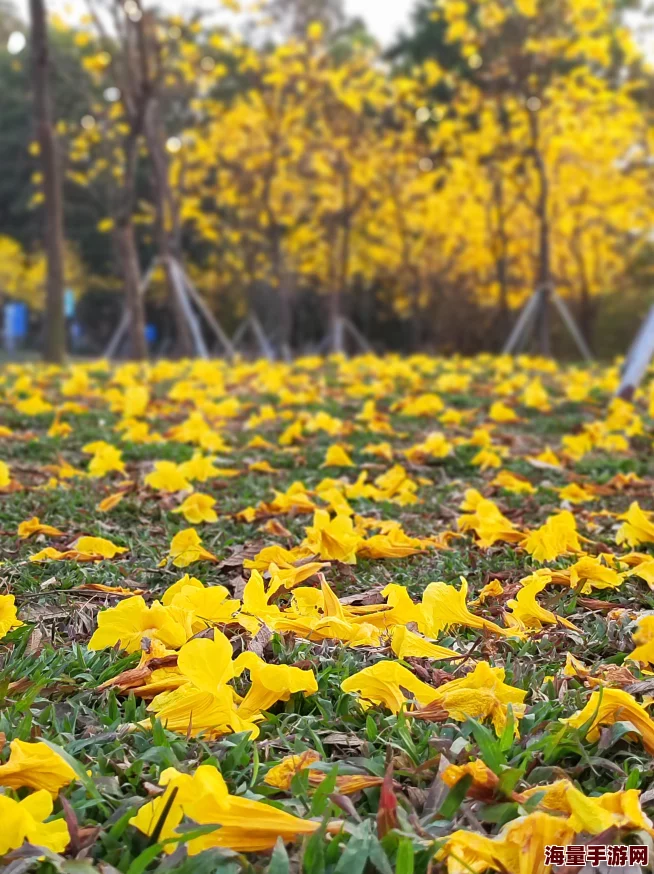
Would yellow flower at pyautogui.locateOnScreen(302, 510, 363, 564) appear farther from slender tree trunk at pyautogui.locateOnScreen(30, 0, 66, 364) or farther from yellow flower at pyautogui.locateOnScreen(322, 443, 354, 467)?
slender tree trunk at pyautogui.locateOnScreen(30, 0, 66, 364)

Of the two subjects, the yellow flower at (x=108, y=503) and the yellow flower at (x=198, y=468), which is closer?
the yellow flower at (x=108, y=503)

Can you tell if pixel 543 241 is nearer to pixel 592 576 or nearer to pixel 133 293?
pixel 133 293

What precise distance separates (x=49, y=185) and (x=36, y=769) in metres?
9.59

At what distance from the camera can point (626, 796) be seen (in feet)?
3.20

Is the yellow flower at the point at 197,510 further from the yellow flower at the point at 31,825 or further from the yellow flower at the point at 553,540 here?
the yellow flower at the point at 31,825

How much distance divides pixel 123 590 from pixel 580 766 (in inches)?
40.1

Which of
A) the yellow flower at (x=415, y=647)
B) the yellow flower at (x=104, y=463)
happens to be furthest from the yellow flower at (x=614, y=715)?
the yellow flower at (x=104, y=463)

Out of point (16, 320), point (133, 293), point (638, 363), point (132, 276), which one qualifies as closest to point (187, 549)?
point (638, 363)

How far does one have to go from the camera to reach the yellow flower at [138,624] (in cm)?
141

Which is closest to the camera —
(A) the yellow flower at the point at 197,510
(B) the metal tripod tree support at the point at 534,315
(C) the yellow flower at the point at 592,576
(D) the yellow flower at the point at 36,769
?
(D) the yellow flower at the point at 36,769

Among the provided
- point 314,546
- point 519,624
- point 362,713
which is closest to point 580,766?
point 362,713

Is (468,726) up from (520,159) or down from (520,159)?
down

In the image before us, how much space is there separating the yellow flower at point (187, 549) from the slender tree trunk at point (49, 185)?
7955mm

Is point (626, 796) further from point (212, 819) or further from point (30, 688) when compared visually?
point (30, 688)
